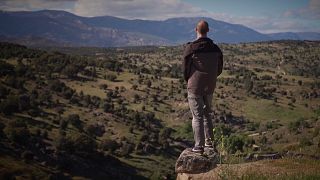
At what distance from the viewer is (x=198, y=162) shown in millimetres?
10617

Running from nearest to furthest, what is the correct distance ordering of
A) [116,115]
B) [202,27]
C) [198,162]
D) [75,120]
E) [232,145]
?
[202,27]
[198,162]
[232,145]
[75,120]
[116,115]

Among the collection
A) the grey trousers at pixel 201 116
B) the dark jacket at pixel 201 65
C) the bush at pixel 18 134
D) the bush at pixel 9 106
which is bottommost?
the bush at pixel 18 134

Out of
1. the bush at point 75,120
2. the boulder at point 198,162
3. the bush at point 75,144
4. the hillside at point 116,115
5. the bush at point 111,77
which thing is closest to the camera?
the boulder at point 198,162

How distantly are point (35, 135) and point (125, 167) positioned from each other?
1531 cm

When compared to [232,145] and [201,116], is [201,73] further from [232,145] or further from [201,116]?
[232,145]

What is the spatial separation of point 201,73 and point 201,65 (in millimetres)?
188

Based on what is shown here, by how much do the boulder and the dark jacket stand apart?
5.06 ft

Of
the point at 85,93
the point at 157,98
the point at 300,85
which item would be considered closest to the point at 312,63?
the point at 300,85

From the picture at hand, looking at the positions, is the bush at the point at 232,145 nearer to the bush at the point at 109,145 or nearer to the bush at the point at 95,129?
the bush at the point at 109,145

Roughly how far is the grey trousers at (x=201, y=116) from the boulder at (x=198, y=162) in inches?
11.7

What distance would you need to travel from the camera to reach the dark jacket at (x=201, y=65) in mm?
10180

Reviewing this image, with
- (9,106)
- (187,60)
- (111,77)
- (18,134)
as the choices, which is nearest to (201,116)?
(187,60)

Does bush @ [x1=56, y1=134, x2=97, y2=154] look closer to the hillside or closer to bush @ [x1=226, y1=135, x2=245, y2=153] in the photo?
the hillside

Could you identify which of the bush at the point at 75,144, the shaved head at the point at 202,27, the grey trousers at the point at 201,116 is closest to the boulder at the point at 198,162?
the grey trousers at the point at 201,116
